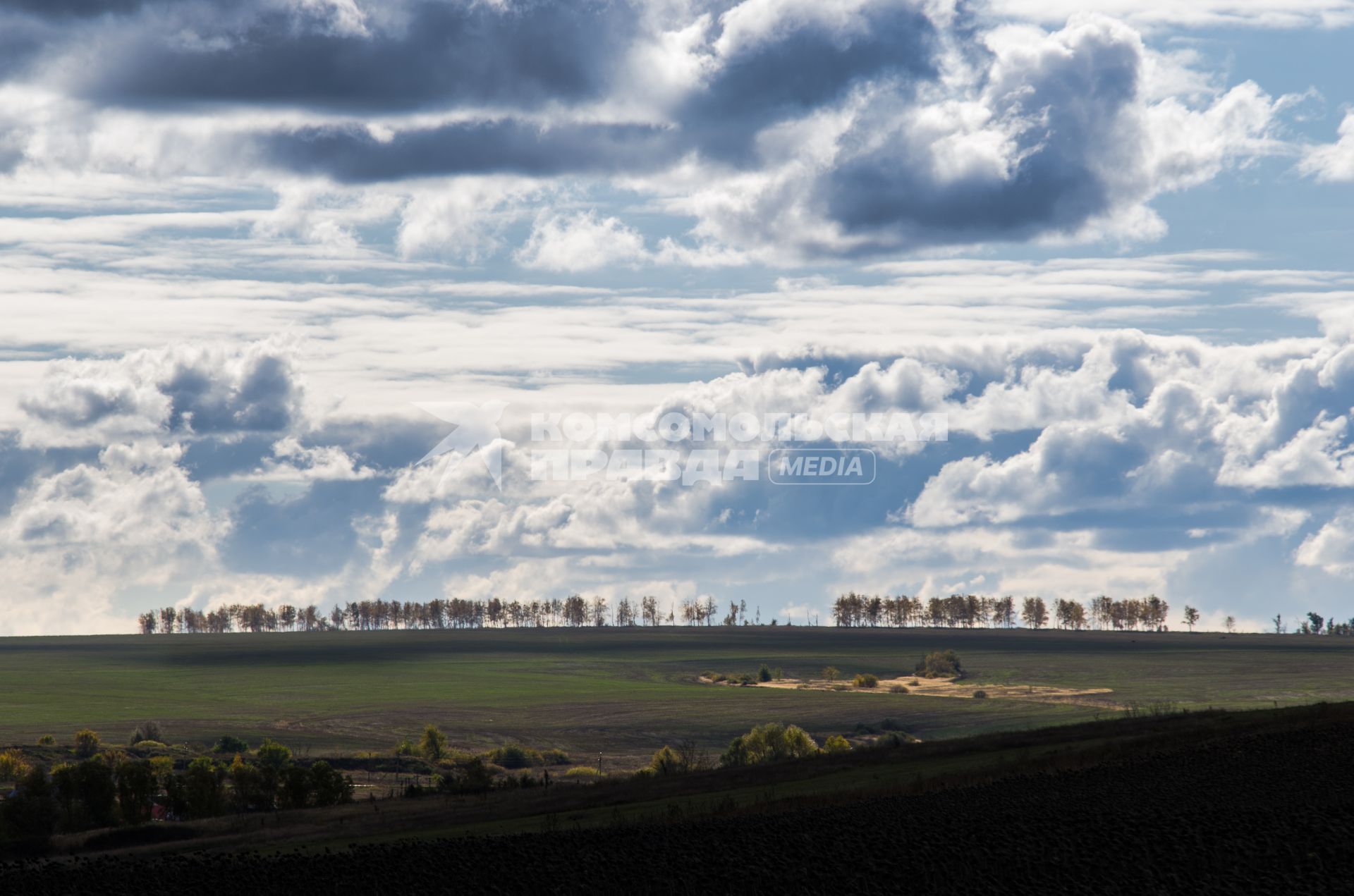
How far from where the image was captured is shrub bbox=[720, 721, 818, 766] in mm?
123750

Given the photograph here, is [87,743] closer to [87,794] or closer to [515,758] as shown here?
[515,758]

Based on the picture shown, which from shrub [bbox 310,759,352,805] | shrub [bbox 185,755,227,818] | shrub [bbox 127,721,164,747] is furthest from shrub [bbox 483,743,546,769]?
shrub [bbox 185,755,227,818]

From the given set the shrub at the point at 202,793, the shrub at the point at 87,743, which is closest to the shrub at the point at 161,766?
the shrub at the point at 202,793

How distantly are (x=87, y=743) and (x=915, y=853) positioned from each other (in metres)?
138

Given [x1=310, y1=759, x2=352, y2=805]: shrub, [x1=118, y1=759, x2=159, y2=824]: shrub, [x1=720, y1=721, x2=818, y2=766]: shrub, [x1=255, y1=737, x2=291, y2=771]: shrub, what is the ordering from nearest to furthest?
[x1=118, y1=759, x2=159, y2=824]: shrub, [x1=310, y1=759, x2=352, y2=805]: shrub, [x1=255, y1=737, x2=291, y2=771]: shrub, [x1=720, y1=721, x2=818, y2=766]: shrub

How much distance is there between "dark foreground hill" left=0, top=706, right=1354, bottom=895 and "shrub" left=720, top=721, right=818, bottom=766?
71.8 m

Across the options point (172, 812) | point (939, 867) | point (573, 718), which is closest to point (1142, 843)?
point (939, 867)

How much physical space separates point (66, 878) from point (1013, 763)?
39.4 m

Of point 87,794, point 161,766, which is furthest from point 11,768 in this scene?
point 87,794

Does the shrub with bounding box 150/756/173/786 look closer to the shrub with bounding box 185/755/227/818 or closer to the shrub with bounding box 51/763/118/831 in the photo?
the shrub with bounding box 51/763/118/831

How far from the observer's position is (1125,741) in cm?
6812

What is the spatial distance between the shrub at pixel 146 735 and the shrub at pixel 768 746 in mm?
73570

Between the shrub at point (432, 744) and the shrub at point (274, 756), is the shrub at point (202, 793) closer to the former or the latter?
the shrub at point (274, 756)

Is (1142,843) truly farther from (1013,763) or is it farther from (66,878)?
(66,878)
